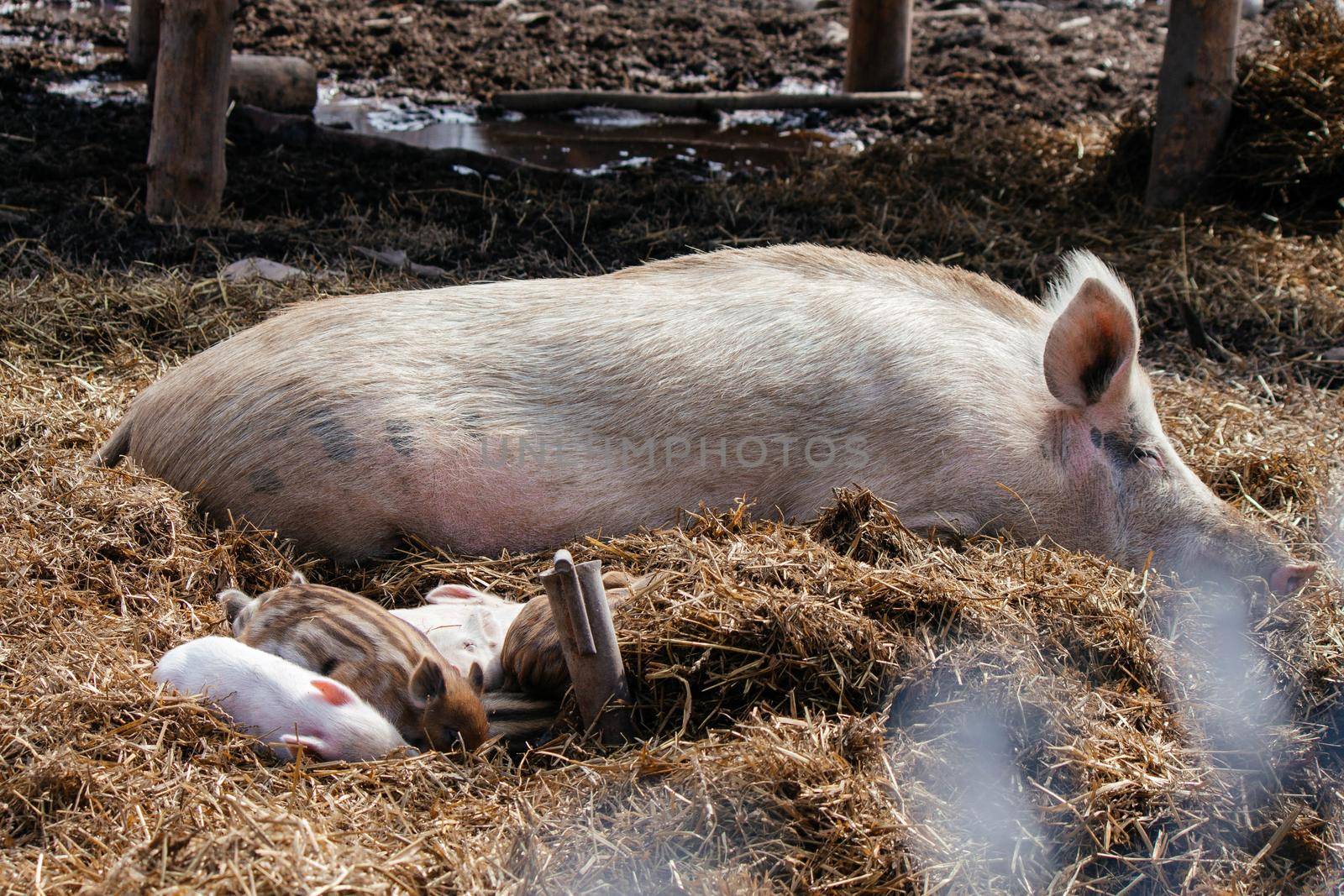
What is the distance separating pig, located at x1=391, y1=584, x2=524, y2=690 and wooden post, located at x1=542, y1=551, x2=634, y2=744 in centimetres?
38

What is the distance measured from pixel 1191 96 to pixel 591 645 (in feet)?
17.3

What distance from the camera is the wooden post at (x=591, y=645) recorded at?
2314mm

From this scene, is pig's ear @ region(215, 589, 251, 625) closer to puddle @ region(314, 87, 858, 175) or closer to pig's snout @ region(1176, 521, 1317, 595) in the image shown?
pig's snout @ region(1176, 521, 1317, 595)

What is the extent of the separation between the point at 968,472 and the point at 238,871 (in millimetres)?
2155

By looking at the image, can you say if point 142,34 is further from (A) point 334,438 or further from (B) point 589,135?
(A) point 334,438

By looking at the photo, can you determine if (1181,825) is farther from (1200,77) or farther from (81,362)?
(1200,77)

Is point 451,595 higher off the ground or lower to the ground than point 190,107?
lower

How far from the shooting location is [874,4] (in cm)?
966

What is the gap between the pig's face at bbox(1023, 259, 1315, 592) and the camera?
10.8 feet

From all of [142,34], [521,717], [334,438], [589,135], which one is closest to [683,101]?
[589,135]

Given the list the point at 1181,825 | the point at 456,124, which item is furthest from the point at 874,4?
the point at 1181,825

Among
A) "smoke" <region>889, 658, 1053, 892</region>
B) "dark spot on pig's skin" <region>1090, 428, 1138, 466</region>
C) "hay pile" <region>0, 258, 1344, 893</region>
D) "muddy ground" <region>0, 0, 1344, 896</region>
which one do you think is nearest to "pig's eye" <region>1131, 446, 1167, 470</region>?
"dark spot on pig's skin" <region>1090, 428, 1138, 466</region>

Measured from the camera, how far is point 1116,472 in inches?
135

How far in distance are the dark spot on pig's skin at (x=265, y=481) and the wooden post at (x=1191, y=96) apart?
4905 millimetres
